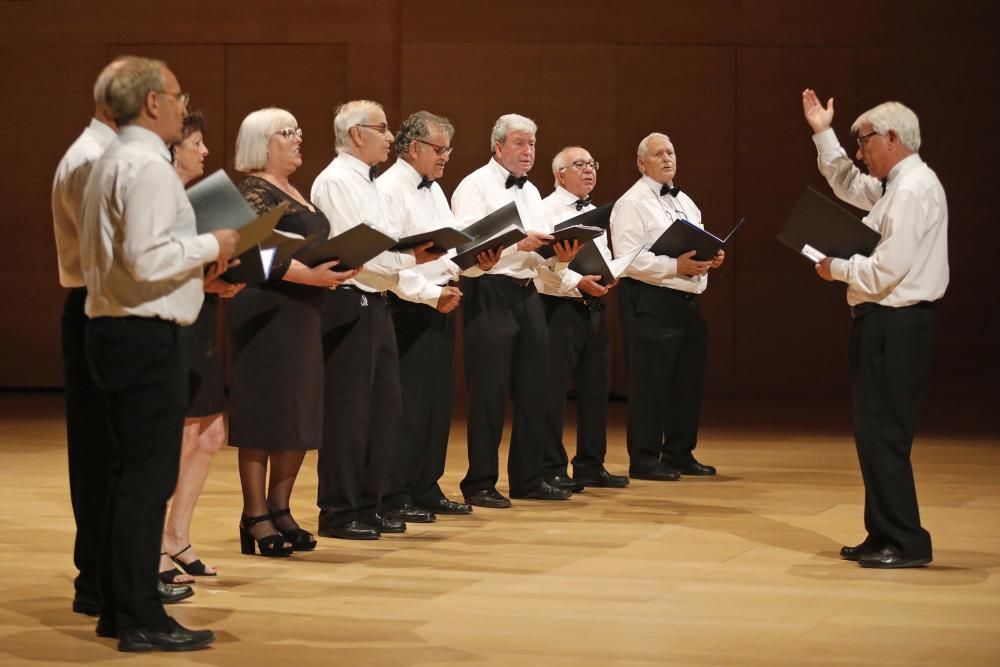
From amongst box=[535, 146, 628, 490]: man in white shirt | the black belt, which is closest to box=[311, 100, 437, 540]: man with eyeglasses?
box=[535, 146, 628, 490]: man in white shirt

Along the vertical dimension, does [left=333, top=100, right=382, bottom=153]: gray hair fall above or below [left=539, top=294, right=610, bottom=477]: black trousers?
above

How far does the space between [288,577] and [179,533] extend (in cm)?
37

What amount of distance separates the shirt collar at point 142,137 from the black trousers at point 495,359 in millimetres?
2661

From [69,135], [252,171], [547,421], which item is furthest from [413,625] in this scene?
[69,135]

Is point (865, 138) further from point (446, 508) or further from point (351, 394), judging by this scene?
point (446, 508)

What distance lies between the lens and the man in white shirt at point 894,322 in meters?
4.66

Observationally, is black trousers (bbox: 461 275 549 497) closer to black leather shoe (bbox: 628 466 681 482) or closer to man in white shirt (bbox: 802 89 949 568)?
black leather shoe (bbox: 628 466 681 482)

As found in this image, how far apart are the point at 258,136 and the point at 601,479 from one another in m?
2.70

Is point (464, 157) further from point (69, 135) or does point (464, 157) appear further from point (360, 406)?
point (360, 406)

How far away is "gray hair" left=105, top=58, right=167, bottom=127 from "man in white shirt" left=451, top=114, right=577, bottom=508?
2588 mm

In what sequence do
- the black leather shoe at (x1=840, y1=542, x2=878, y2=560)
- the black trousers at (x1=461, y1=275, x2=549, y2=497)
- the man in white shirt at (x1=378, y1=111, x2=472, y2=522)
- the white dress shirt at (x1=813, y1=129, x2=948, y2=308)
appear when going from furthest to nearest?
1. the black trousers at (x1=461, y1=275, x2=549, y2=497)
2. the man in white shirt at (x1=378, y1=111, x2=472, y2=522)
3. the black leather shoe at (x1=840, y1=542, x2=878, y2=560)
4. the white dress shirt at (x1=813, y1=129, x2=948, y2=308)

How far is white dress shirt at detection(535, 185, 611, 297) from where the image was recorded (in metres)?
6.52

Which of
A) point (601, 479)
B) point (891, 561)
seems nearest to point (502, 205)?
point (601, 479)

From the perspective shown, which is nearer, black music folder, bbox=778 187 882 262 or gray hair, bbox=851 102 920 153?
black music folder, bbox=778 187 882 262
